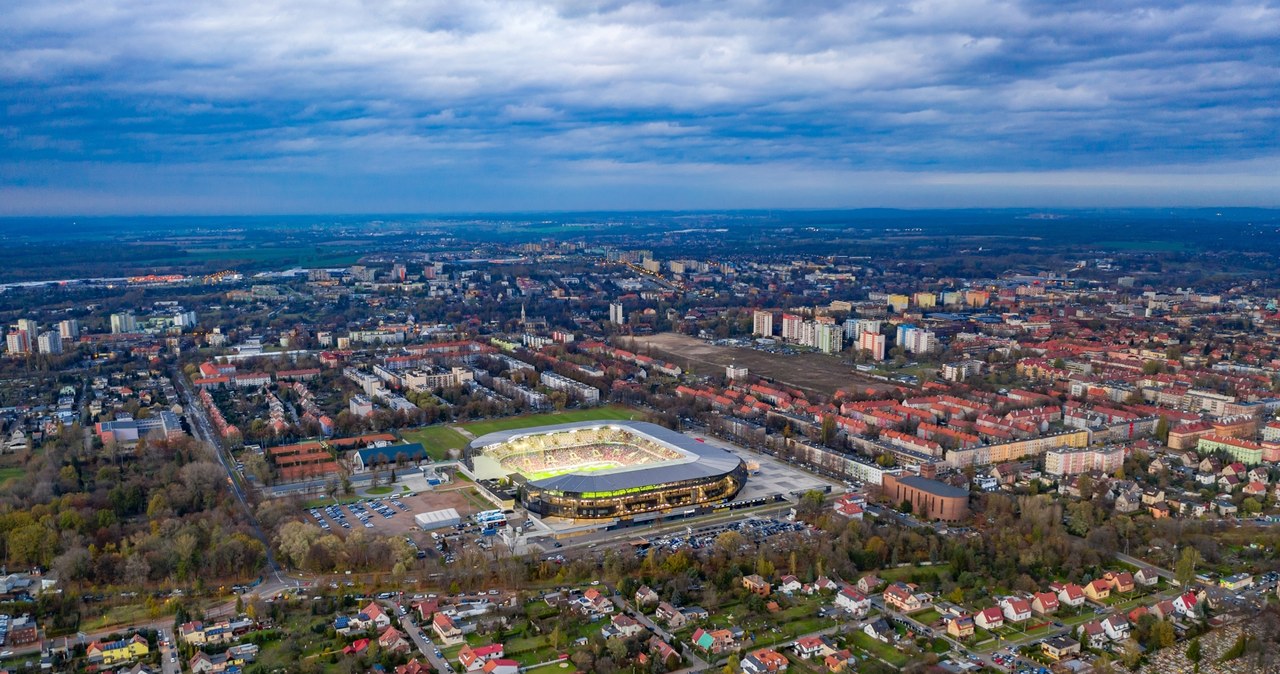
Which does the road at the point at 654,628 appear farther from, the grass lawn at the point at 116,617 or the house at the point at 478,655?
the grass lawn at the point at 116,617

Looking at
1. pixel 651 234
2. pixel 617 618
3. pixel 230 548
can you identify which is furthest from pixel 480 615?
pixel 651 234

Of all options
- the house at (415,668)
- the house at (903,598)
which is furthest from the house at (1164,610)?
the house at (415,668)

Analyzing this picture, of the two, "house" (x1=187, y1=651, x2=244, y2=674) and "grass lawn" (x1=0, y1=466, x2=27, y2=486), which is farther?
"grass lawn" (x1=0, y1=466, x2=27, y2=486)

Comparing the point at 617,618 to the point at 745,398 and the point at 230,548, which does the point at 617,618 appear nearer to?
the point at 230,548

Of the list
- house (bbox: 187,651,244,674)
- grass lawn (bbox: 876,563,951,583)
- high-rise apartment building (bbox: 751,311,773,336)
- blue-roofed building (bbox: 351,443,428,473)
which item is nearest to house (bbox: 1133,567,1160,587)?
grass lawn (bbox: 876,563,951,583)

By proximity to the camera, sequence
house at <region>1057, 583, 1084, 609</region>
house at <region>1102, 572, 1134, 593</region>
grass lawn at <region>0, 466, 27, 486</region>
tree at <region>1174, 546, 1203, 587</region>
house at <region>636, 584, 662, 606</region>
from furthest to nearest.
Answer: grass lawn at <region>0, 466, 27, 486</region> < tree at <region>1174, 546, 1203, 587</region> < house at <region>1102, 572, 1134, 593</region> < house at <region>1057, 583, 1084, 609</region> < house at <region>636, 584, 662, 606</region>

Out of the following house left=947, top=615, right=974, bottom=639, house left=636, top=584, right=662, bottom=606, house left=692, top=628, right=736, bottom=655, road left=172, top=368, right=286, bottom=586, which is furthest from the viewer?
road left=172, top=368, right=286, bottom=586

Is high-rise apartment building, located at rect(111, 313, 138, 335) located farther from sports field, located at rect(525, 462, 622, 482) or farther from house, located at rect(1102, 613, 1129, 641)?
house, located at rect(1102, 613, 1129, 641)
